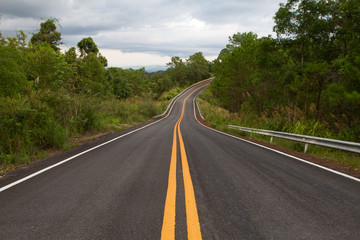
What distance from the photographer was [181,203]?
9.45 ft

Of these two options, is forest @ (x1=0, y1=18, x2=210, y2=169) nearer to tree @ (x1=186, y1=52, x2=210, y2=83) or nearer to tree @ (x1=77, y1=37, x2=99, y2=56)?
tree @ (x1=77, y1=37, x2=99, y2=56)

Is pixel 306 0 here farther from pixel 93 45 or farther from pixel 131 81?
pixel 131 81

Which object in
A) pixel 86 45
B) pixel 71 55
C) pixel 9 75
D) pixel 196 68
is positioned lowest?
pixel 9 75

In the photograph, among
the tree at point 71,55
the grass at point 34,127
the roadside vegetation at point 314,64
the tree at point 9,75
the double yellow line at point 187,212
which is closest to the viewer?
the double yellow line at point 187,212

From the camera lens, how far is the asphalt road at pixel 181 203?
225 centimetres

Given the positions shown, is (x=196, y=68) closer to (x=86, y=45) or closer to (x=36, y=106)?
(x=86, y=45)

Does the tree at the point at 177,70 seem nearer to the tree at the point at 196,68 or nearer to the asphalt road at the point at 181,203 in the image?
the tree at the point at 196,68

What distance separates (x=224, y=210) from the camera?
8.79 ft

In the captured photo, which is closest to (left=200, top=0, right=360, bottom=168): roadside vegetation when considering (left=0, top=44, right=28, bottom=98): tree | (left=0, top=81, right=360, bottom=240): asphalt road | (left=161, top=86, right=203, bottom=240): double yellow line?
(left=0, top=81, right=360, bottom=240): asphalt road

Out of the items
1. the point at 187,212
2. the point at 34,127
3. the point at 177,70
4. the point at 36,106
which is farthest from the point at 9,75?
the point at 177,70

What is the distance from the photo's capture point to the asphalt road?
225 centimetres

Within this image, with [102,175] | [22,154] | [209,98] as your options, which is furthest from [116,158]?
[209,98]

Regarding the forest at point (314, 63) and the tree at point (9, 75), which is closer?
the tree at point (9, 75)

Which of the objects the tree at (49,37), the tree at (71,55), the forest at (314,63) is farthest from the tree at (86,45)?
the forest at (314,63)
